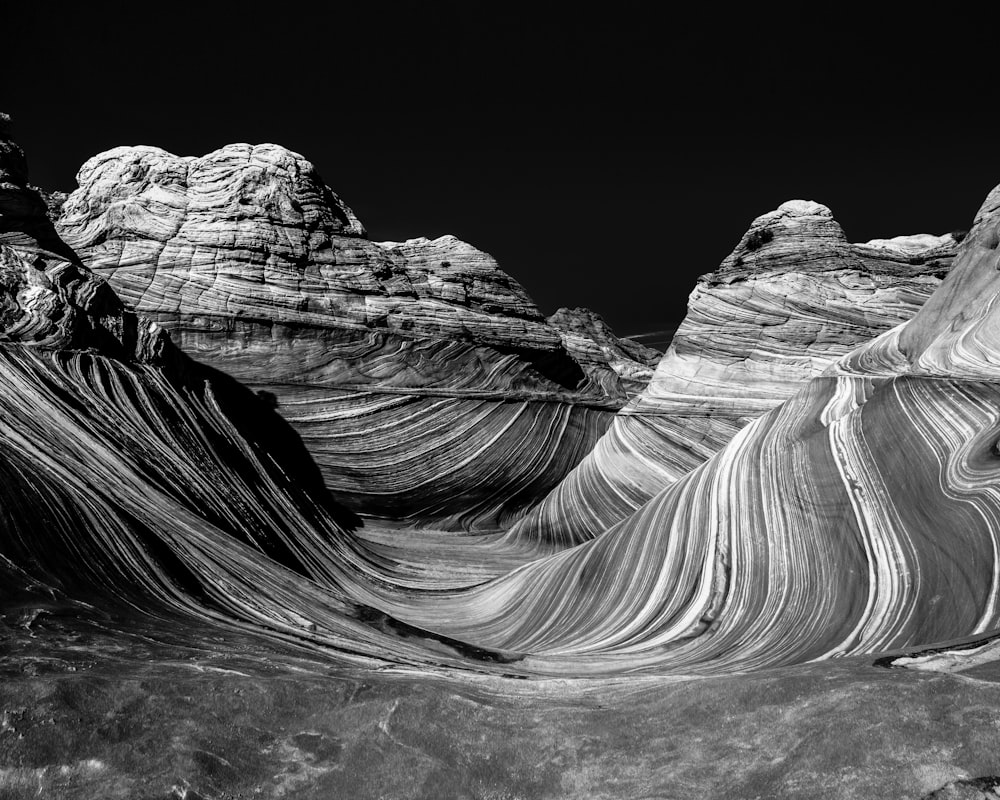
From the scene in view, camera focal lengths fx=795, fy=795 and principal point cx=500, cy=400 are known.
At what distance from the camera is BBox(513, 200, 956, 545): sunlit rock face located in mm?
4238

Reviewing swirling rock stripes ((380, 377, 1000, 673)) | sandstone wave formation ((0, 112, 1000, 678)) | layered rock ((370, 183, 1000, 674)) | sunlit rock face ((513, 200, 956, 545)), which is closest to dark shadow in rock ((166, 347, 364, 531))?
sandstone wave formation ((0, 112, 1000, 678))

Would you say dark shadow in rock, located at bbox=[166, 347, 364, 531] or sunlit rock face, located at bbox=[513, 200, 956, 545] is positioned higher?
sunlit rock face, located at bbox=[513, 200, 956, 545]

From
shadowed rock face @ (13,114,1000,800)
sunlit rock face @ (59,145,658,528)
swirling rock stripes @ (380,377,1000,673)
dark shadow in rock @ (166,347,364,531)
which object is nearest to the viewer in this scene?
shadowed rock face @ (13,114,1000,800)

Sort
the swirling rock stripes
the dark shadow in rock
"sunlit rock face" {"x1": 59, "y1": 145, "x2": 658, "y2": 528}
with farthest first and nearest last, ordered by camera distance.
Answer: "sunlit rock face" {"x1": 59, "y1": 145, "x2": 658, "y2": 528}, the dark shadow in rock, the swirling rock stripes

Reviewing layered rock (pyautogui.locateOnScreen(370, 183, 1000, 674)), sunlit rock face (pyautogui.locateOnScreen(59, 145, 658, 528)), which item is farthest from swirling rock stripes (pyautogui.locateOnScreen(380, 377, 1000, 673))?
sunlit rock face (pyautogui.locateOnScreen(59, 145, 658, 528))

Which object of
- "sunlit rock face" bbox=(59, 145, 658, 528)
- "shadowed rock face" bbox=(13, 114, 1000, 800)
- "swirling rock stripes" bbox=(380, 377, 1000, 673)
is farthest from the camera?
"sunlit rock face" bbox=(59, 145, 658, 528)

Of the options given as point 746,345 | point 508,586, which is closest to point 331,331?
point 508,586

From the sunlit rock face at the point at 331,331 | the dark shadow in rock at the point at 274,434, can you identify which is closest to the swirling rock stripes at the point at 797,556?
the dark shadow in rock at the point at 274,434

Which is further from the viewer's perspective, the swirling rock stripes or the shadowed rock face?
the swirling rock stripes

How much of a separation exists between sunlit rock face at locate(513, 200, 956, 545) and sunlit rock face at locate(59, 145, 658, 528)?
487 mm

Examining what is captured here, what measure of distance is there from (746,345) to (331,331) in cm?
238

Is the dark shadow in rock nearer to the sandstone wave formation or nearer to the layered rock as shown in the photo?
the sandstone wave formation

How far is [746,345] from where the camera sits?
4.51 meters

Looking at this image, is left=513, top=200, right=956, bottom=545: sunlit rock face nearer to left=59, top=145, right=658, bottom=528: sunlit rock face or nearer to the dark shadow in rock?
left=59, top=145, right=658, bottom=528: sunlit rock face
